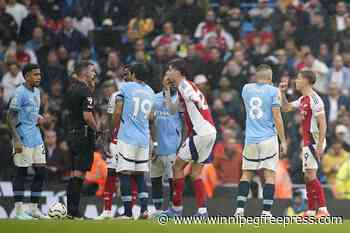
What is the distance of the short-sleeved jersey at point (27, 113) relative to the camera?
18141 millimetres

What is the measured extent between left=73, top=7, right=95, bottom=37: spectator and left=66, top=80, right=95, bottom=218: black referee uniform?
360 inches

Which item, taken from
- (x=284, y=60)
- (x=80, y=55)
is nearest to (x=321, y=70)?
(x=284, y=60)

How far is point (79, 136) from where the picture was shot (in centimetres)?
1770

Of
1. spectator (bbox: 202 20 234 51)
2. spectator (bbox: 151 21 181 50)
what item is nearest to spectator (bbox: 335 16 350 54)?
spectator (bbox: 202 20 234 51)

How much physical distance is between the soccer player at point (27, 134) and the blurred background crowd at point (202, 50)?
15.3 ft

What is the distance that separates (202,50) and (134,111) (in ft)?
26.8

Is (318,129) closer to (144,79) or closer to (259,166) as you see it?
(259,166)

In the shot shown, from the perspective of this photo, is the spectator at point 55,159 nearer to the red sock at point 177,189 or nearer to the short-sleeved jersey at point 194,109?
the red sock at point 177,189

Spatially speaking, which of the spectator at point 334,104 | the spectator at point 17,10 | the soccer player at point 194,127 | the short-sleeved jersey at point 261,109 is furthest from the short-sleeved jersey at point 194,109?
→ the spectator at point 17,10

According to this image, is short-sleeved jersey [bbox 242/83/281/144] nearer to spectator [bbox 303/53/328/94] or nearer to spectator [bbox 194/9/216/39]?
spectator [bbox 303/53/328/94]

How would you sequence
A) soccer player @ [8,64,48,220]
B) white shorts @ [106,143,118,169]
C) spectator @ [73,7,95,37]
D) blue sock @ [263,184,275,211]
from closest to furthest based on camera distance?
blue sock @ [263,184,275,211] → white shorts @ [106,143,118,169] → soccer player @ [8,64,48,220] → spectator @ [73,7,95,37]

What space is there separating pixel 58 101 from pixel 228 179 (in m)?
4.16

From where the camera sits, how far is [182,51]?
84.8 ft

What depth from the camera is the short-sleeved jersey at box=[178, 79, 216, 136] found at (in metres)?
17.7
